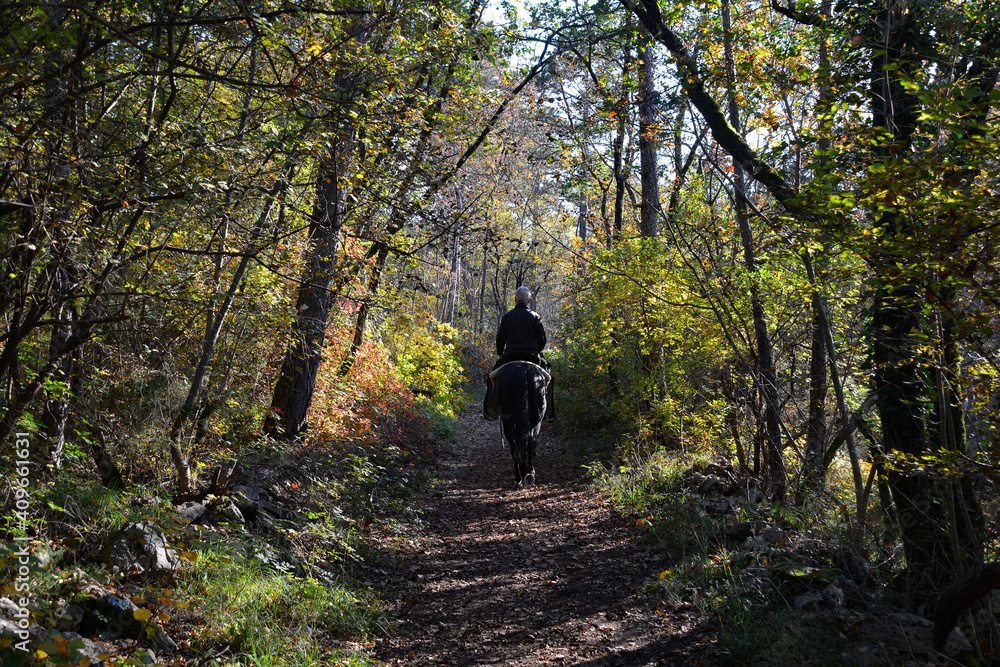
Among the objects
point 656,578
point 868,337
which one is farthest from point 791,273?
point 656,578

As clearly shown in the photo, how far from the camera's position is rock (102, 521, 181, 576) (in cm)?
385


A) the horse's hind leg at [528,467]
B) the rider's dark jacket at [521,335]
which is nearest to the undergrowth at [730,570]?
the horse's hind leg at [528,467]

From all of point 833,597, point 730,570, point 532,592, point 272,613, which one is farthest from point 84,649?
point 833,597

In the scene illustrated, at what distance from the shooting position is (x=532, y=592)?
5.32 metres

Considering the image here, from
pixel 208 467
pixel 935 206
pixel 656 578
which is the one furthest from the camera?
pixel 208 467

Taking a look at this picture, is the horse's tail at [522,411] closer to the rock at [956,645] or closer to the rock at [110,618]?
the rock at [956,645]

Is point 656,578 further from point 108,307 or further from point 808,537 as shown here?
point 108,307

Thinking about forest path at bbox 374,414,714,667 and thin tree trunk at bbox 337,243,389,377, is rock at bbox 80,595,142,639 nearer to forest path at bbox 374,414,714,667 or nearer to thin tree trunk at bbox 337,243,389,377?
forest path at bbox 374,414,714,667

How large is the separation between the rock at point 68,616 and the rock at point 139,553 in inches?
17.4

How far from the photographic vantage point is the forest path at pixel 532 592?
4.29 metres

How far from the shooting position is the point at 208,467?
5926 millimetres

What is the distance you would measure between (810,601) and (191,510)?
501 cm

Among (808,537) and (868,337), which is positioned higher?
(868,337)

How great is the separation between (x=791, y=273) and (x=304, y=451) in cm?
661
